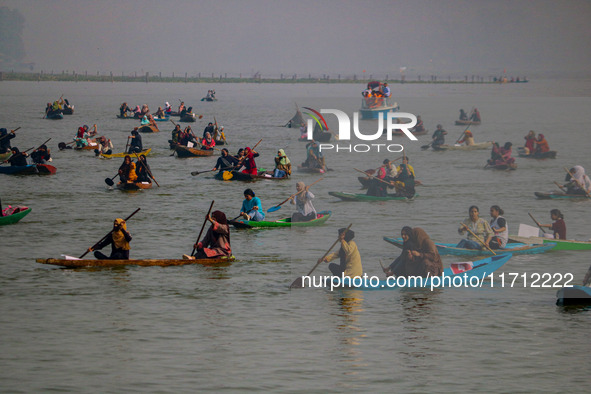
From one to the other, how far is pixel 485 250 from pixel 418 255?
3.65m

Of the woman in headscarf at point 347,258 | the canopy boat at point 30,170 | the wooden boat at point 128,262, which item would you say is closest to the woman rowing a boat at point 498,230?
the woman in headscarf at point 347,258

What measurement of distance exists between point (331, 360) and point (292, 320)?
8.54 ft

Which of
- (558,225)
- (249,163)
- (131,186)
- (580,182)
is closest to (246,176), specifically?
(249,163)

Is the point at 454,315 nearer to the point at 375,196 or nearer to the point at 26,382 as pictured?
the point at 26,382

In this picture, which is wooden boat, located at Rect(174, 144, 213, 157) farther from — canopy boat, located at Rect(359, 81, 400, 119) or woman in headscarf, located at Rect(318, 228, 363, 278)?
canopy boat, located at Rect(359, 81, 400, 119)

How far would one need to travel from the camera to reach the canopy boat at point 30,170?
132ft

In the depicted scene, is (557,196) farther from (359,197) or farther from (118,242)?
(118,242)

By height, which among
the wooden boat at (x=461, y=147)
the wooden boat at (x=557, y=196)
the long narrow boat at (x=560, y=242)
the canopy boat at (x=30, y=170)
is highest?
the wooden boat at (x=461, y=147)

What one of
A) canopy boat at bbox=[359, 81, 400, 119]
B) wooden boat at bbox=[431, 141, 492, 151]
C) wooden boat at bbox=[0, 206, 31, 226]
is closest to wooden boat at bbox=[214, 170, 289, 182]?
wooden boat at bbox=[0, 206, 31, 226]

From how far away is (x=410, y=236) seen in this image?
19.5m

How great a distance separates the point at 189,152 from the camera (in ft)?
157

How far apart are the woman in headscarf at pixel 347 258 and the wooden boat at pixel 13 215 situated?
13.1 metres

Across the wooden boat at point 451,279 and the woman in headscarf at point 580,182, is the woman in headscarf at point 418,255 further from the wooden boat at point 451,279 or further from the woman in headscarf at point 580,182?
the woman in headscarf at point 580,182

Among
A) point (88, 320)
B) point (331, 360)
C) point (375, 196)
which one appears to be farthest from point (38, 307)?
point (375, 196)
